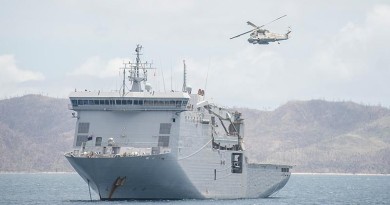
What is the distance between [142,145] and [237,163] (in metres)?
13.4

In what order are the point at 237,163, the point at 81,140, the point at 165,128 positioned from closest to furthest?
the point at 165,128
the point at 81,140
the point at 237,163

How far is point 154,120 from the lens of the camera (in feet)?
234

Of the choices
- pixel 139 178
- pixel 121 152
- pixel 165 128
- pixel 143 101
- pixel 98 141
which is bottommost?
pixel 139 178

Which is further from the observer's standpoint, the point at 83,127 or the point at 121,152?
the point at 83,127

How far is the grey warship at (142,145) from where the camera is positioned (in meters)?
69.0

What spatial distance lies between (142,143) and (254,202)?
13.4 meters

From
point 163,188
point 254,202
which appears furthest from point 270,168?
point 163,188

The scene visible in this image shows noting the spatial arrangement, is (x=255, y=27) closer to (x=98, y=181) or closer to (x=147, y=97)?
(x=147, y=97)

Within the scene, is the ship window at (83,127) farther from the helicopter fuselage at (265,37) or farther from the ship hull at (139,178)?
the helicopter fuselage at (265,37)

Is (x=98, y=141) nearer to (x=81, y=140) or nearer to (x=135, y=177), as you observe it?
(x=81, y=140)

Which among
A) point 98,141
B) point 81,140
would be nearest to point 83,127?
point 81,140

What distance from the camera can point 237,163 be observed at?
81375 millimetres

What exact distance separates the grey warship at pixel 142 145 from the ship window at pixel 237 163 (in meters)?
4.32

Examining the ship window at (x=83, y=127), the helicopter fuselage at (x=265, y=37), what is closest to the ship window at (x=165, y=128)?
the ship window at (x=83, y=127)
